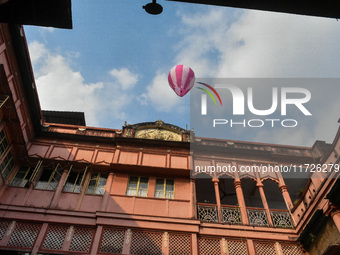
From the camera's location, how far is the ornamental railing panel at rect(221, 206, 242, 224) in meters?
11.3

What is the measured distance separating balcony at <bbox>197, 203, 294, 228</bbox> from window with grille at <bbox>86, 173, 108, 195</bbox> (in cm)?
418

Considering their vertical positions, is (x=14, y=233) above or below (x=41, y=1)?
above

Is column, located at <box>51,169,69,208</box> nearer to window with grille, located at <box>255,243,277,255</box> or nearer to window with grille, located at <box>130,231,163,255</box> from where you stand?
window with grille, located at <box>130,231,163,255</box>

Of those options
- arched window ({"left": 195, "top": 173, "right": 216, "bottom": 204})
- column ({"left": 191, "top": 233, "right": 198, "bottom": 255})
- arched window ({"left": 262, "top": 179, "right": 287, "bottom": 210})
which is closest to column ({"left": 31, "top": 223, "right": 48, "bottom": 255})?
column ({"left": 191, "top": 233, "right": 198, "bottom": 255})

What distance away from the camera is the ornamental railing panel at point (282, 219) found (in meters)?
11.3

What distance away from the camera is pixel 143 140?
1391cm

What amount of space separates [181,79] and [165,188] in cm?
473

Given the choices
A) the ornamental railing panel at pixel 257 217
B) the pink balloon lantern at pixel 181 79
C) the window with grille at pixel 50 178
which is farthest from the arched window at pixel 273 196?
the window with grille at pixel 50 178

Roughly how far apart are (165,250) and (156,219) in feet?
3.86

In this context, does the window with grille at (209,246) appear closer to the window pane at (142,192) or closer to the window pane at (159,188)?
the window pane at (159,188)

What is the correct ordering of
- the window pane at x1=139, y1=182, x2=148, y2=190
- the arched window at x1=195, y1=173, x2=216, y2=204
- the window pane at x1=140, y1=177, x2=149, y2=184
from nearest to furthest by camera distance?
the window pane at x1=139, y1=182, x2=148, y2=190
the window pane at x1=140, y1=177, x2=149, y2=184
the arched window at x1=195, y1=173, x2=216, y2=204

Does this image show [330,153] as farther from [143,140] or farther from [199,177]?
[143,140]

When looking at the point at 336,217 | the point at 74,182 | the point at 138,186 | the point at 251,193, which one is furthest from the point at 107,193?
the point at 336,217

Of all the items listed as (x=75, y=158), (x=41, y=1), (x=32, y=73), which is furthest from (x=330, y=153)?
(x=32, y=73)
